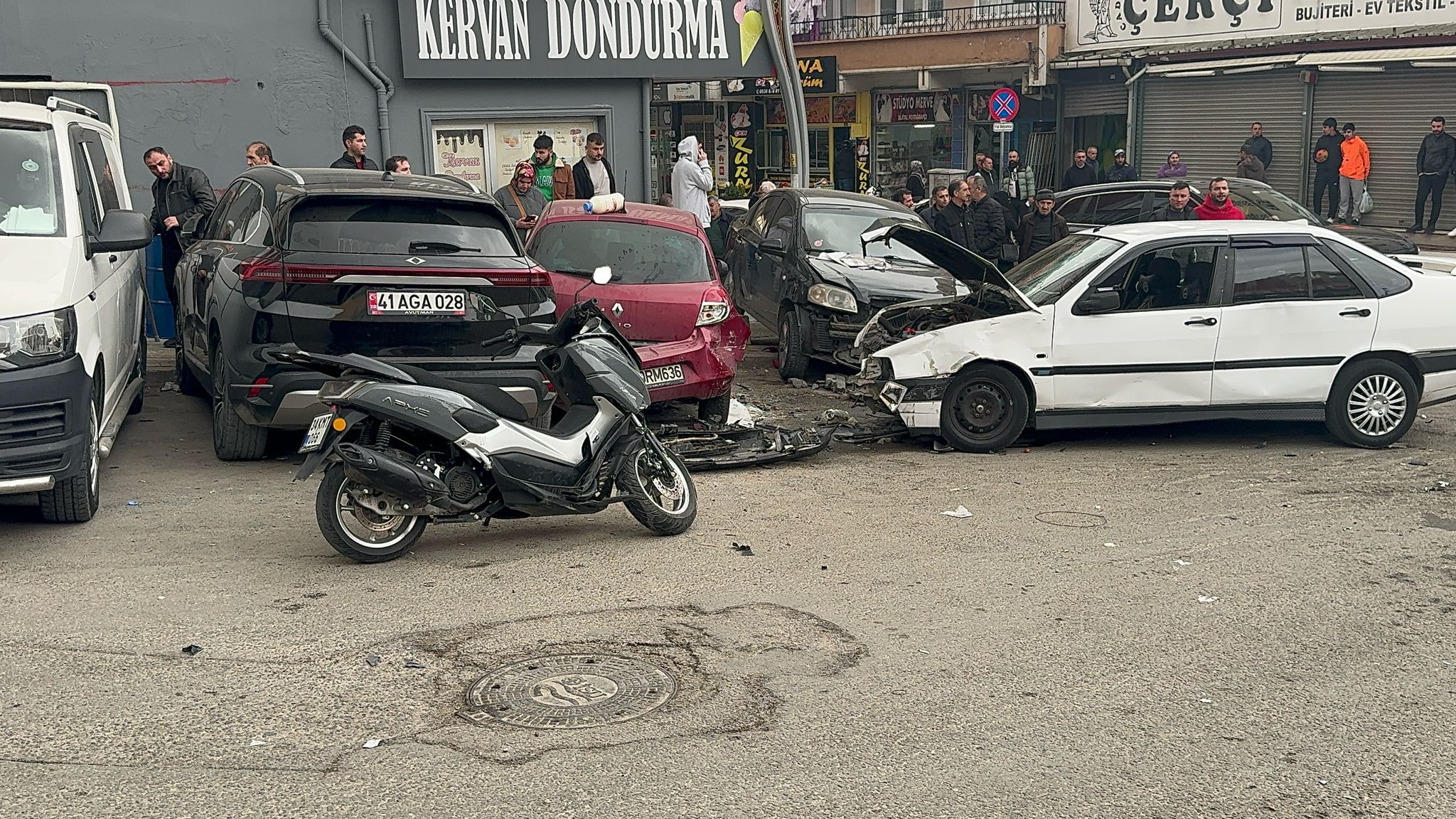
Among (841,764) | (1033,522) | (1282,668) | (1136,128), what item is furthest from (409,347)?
(1136,128)

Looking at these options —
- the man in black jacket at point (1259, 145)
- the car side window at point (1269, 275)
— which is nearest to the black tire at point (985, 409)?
the car side window at point (1269, 275)

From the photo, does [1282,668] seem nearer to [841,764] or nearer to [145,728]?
[841,764]

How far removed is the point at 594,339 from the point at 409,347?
1.24 meters

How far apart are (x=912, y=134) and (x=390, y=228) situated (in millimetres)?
31916

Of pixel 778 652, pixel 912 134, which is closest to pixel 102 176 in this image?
pixel 778 652

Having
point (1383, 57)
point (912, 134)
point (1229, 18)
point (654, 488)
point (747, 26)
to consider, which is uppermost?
point (1229, 18)

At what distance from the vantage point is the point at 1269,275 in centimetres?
996

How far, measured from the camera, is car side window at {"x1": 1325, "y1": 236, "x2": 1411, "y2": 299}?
998cm

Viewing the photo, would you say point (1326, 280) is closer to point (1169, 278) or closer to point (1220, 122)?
point (1169, 278)

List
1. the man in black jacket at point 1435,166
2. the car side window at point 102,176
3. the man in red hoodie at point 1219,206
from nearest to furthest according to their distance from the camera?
1. the car side window at point 102,176
2. the man in red hoodie at point 1219,206
3. the man in black jacket at point 1435,166

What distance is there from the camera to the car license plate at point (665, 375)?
31.4ft

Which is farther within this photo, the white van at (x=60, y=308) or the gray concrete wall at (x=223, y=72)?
the gray concrete wall at (x=223, y=72)

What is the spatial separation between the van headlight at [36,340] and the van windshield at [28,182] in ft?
3.01

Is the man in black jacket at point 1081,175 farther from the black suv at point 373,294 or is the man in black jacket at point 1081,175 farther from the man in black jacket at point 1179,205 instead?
the black suv at point 373,294
